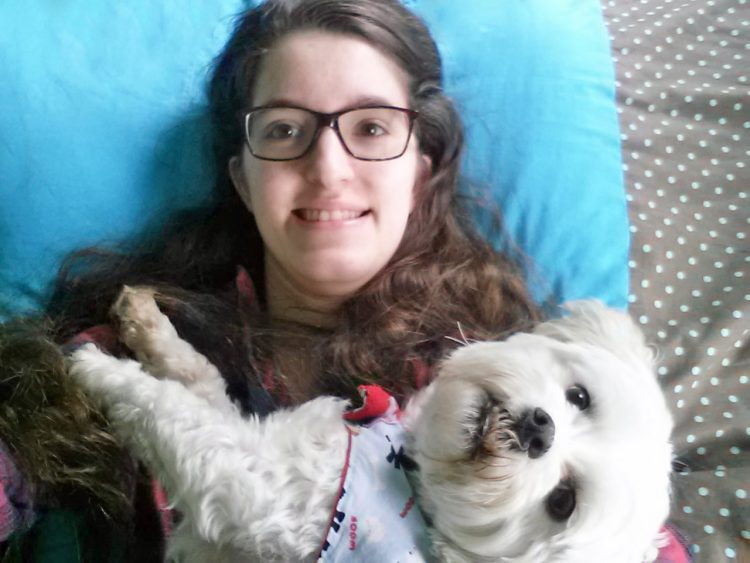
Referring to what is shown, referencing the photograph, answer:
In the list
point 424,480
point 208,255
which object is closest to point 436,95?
point 208,255

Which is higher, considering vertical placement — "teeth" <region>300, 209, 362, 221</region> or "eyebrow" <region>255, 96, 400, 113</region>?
"eyebrow" <region>255, 96, 400, 113</region>

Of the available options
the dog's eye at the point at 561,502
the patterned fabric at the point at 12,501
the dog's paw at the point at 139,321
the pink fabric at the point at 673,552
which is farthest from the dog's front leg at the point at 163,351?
the pink fabric at the point at 673,552

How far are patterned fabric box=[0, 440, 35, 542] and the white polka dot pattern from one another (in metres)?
1.28

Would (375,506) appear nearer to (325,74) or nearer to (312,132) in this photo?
(312,132)

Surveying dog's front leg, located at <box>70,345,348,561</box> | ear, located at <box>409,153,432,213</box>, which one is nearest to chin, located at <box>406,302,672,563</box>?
dog's front leg, located at <box>70,345,348,561</box>

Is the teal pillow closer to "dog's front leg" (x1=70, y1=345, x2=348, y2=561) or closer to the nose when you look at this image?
the nose

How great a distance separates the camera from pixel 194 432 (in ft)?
3.62

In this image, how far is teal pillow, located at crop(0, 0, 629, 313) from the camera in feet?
5.20

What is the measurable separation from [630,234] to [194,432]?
3.91 ft

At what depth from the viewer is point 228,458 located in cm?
109

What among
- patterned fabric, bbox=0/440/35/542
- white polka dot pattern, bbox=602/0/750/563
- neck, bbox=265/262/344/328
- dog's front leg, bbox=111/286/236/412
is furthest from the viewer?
neck, bbox=265/262/344/328

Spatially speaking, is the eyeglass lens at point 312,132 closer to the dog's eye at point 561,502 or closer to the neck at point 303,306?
the neck at point 303,306

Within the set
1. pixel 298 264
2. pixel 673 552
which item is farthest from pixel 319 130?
pixel 673 552

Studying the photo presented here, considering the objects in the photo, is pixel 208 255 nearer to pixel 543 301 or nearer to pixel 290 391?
pixel 290 391
